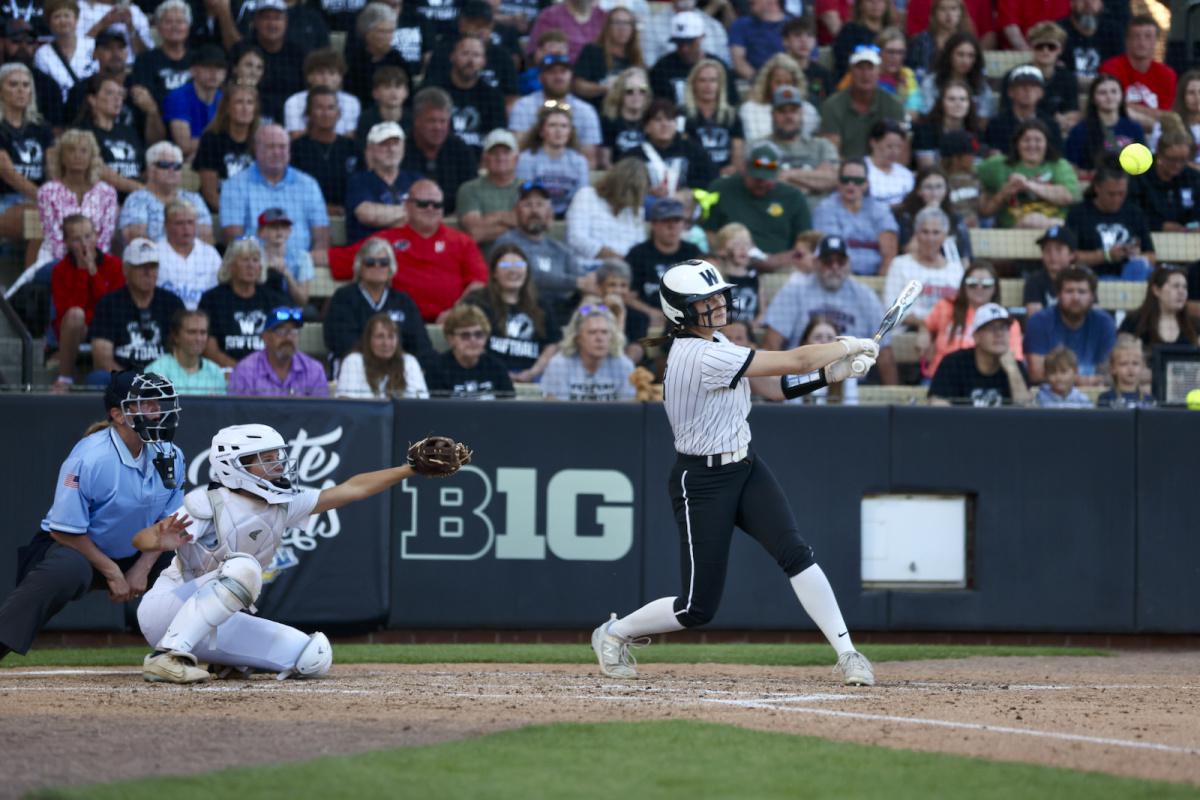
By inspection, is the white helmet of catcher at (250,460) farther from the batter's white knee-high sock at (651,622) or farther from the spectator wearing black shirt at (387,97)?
the spectator wearing black shirt at (387,97)

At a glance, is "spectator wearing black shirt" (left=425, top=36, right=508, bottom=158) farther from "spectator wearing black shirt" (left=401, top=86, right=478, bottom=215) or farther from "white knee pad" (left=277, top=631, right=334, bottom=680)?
"white knee pad" (left=277, top=631, right=334, bottom=680)

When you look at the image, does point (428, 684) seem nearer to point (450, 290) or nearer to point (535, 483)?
point (535, 483)

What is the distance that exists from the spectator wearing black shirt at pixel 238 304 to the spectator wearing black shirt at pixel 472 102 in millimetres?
2865

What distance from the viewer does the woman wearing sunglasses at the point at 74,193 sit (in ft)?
37.5

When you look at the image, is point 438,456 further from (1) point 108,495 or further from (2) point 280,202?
(2) point 280,202

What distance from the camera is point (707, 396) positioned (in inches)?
293

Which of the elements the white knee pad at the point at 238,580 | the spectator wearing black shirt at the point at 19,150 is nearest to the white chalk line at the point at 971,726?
the white knee pad at the point at 238,580

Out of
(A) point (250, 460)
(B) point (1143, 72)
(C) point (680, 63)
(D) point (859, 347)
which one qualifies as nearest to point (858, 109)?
(C) point (680, 63)

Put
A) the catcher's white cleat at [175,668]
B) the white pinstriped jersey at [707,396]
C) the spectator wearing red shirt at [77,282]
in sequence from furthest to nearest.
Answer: the spectator wearing red shirt at [77,282] → the catcher's white cleat at [175,668] → the white pinstriped jersey at [707,396]

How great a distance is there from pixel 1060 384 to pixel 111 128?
7.09 metres

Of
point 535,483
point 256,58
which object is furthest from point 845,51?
point 535,483

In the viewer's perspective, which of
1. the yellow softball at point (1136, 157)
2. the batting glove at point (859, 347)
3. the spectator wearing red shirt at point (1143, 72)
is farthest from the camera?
the spectator wearing red shirt at point (1143, 72)

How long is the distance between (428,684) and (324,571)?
2.97 metres

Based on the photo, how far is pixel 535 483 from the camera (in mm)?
10727
